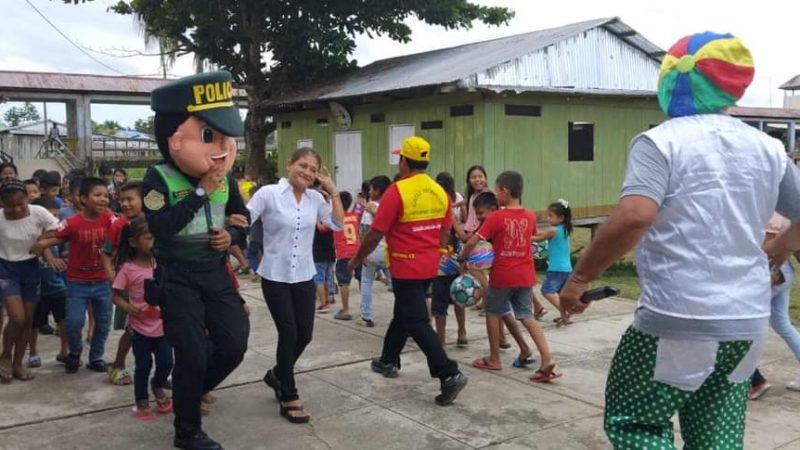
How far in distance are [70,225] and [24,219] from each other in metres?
0.36

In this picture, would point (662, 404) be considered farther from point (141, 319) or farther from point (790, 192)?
point (141, 319)

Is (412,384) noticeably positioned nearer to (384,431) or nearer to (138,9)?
(384,431)

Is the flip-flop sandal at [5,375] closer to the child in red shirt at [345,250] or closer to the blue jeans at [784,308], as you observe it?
the child in red shirt at [345,250]

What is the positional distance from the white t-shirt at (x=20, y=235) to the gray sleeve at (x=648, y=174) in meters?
4.51

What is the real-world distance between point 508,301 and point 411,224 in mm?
1136

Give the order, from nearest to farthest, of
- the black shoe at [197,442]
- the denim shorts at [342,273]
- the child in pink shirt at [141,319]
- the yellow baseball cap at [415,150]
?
the black shoe at [197,442] < the child in pink shirt at [141,319] < the yellow baseball cap at [415,150] < the denim shorts at [342,273]

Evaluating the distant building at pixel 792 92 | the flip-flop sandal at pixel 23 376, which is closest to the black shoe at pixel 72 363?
the flip-flop sandal at pixel 23 376

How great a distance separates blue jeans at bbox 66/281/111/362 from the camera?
5.49 m

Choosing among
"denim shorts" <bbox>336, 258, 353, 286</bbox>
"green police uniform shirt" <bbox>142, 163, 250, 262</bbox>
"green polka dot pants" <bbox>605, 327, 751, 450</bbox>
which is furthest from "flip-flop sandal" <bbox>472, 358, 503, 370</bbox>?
"green polka dot pants" <bbox>605, 327, 751, 450</bbox>

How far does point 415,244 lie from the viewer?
198 inches

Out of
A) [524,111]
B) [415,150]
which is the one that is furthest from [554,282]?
[524,111]

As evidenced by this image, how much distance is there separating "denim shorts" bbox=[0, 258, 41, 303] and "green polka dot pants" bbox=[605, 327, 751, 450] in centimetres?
438

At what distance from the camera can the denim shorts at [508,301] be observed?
5.59 m

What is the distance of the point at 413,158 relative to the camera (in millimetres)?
5074
